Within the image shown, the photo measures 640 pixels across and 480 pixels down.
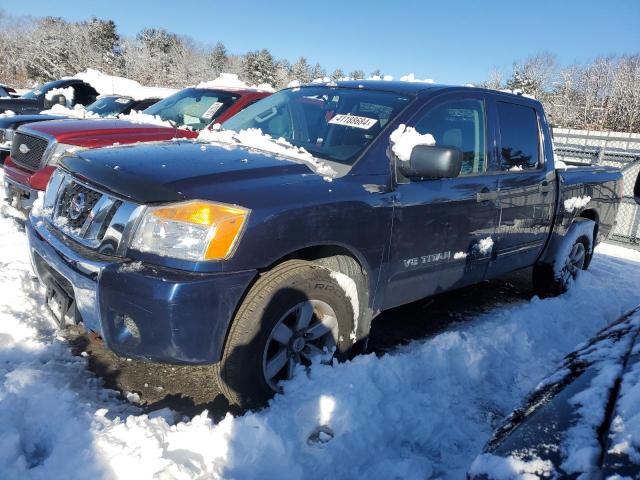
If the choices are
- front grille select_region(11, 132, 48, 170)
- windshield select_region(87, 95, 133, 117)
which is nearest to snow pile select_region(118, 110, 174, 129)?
front grille select_region(11, 132, 48, 170)

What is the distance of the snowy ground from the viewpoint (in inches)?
83.1

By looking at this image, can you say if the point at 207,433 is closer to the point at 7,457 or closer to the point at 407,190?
the point at 7,457

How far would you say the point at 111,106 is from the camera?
8922 millimetres

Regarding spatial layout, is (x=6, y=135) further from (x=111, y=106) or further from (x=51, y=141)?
(x=111, y=106)

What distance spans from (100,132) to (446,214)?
356cm

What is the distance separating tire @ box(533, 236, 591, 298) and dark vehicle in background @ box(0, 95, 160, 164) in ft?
19.8

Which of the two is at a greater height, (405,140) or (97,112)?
(405,140)

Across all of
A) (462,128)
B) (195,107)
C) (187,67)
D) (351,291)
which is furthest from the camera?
(187,67)

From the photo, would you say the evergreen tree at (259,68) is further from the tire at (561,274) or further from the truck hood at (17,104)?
the tire at (561,274)

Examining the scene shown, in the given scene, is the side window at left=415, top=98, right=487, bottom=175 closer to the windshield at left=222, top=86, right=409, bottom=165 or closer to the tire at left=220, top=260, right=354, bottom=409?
the windshield at left=222, top=86, right=409, bottom=165

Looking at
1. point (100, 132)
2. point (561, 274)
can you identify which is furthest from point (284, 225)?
point (561, 274)

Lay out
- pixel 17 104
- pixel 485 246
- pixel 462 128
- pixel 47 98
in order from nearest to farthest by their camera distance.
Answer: pixel 462 128 → pixel 485 246 → pixel 47 98 → pixel 17 104

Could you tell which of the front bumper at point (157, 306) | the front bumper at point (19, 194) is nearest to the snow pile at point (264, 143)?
the front bumper at point (157, 306)

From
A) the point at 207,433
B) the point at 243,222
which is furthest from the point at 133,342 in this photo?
the point at 243,222
